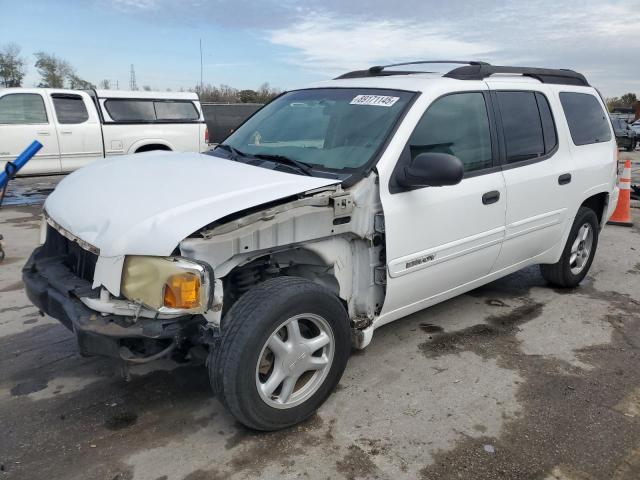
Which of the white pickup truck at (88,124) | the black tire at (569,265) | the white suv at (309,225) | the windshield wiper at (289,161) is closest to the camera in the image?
the white suv at (309,225)

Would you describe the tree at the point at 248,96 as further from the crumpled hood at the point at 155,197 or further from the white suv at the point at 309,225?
the crumpled hood at the point at 155,197

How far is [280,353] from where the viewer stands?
2725 mm

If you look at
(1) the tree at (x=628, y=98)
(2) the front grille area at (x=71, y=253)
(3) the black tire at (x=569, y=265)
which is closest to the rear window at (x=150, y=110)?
(2) the front grille area at (x=71, y=253)

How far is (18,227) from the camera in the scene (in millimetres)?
7652

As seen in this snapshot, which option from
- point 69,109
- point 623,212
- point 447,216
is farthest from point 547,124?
point 69,109

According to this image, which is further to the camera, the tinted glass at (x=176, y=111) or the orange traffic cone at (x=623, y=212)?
the tinted glass at (x=176, y=111)

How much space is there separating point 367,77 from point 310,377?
236 cm

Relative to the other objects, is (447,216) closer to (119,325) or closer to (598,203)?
(119,325)

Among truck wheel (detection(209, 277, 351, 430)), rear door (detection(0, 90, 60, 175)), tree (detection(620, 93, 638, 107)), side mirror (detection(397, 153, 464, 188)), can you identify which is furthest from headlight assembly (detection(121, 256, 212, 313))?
tree (detection(620, 93, 638, 107))

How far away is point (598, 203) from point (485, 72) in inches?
83.2

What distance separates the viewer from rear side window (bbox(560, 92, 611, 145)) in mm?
4582

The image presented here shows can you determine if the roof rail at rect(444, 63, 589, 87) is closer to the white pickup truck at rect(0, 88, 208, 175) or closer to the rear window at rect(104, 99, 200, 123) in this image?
the white pickup truck at rect(0, 88, 208, 175)

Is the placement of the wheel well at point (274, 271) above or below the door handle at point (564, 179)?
below

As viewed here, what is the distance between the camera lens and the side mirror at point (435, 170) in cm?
295
